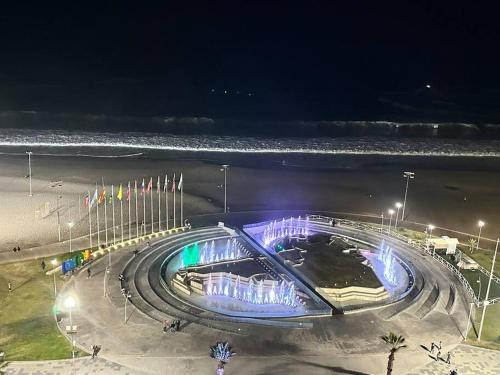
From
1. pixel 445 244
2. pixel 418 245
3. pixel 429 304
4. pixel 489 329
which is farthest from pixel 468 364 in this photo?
pixel 445 244

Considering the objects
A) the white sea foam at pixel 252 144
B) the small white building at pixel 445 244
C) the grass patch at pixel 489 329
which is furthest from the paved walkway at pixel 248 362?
the white sea foam at pixel 252 144

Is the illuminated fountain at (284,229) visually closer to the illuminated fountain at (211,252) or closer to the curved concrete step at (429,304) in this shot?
the illuminated fountain at (211,252)

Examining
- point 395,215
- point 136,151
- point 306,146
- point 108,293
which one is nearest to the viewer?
point 108,293

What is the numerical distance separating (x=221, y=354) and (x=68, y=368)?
8.69 meters

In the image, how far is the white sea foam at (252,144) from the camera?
8862 centimetres

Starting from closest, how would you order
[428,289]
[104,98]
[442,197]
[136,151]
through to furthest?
[428,289] < [442,197] < [136,151] < [104,98]

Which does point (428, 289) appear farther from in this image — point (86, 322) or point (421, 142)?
point (421, 142)

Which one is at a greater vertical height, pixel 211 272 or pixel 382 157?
pixel 382 157

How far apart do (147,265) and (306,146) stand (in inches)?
2246

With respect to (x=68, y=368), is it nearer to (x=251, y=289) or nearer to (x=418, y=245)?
(x=251, y=289)

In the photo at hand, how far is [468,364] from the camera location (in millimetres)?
29984

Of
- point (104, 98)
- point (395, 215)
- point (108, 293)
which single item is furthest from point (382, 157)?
point (104, 98)

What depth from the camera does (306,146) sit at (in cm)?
9312

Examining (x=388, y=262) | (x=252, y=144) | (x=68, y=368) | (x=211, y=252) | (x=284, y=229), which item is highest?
(x=252, y=144)
